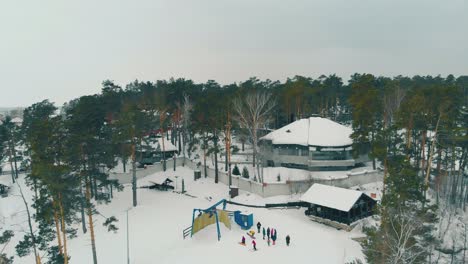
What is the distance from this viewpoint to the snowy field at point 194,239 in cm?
2320

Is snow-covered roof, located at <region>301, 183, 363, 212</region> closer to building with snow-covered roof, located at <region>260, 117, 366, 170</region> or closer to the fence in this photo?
the fence

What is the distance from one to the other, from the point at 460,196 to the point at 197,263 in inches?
1074

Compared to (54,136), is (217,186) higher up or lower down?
lower down

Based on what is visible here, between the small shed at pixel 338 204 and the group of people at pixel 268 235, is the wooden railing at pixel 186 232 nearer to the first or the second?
the group of people at pixel 268 235

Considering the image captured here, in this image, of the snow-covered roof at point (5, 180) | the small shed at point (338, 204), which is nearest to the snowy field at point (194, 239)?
the small shed at point (338, 204)

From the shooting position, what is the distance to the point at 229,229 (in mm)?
27984

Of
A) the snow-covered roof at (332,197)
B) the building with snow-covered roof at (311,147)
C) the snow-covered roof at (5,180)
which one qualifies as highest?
the building with snow-covered roof at (311,147)

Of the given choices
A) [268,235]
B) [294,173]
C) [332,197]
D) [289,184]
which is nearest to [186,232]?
[268,235]

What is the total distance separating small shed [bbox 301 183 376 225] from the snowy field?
128cm

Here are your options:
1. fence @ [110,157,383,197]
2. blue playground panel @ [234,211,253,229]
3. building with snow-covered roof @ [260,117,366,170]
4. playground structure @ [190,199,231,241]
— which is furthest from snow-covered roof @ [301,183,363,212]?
building with snow-covered roof @ [260,117,366,170]

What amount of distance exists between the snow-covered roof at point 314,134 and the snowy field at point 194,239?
11.1 m

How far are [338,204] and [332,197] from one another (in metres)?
1.12

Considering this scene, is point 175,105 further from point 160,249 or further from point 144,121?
point 160,249

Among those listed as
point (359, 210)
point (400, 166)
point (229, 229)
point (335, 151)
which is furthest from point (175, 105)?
point (400, 166)
